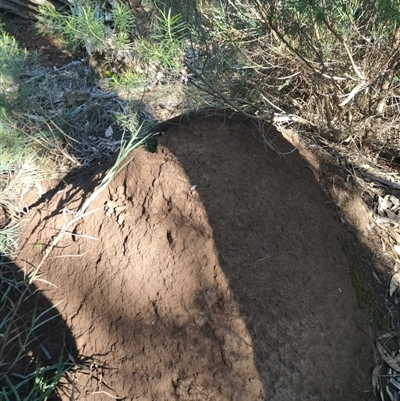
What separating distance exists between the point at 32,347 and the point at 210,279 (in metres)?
0.92

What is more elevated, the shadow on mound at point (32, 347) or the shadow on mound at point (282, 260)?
the shadow on mound at point (282, 260)

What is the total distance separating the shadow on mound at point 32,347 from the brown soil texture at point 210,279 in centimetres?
6

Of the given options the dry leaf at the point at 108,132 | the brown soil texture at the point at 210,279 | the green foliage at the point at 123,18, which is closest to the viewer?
the brown soil texture at the point at 210,279

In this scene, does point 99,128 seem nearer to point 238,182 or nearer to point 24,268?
point 24,268

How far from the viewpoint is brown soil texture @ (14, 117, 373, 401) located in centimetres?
200

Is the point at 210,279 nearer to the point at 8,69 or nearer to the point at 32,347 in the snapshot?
the point at 32,347

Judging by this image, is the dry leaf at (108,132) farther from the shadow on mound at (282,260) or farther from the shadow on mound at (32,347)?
the shadow on mound at (32,347)

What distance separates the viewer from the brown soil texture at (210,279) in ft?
6.57

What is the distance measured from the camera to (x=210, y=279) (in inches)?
83.8

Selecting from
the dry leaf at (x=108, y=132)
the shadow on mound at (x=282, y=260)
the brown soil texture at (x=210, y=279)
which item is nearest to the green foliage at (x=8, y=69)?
the dry leaf at (x=108, y=132)

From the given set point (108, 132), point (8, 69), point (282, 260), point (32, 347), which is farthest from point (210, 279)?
point (8, 69)

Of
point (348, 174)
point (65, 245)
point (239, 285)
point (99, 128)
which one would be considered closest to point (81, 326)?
point (65, 245)

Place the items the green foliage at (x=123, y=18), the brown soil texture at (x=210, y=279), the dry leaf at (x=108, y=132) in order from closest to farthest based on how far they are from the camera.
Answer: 1. the brown soil texture at (x=210, y=279)
2. the green foliage at (x=123, y=18)
3. the dry leaf at (x=108, y=132)

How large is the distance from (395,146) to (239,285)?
5.36ft
